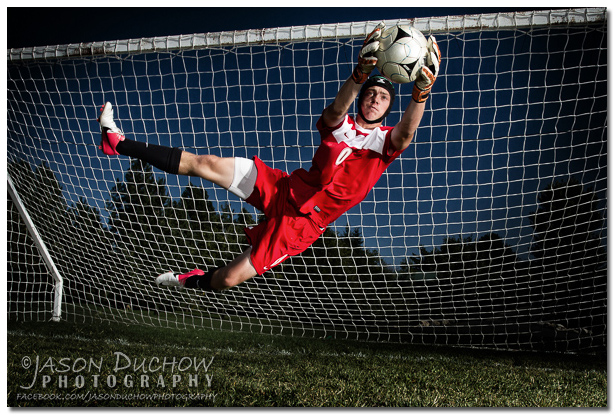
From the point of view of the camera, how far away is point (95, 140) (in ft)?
14.9

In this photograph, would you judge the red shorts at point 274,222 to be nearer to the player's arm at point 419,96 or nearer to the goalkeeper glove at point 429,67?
the player's arm at point 419,96

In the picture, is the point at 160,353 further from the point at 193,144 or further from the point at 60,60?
the point at 60,60

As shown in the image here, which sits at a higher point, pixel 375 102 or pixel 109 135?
pixel 109 135

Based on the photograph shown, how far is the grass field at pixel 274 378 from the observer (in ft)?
10.1

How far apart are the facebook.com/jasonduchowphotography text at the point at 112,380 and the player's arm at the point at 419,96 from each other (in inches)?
90.7

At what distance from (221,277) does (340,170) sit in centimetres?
116

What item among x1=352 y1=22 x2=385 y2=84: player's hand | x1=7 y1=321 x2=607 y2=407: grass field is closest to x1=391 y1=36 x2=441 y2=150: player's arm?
x1=352 y1=22 x2=385 y2=84: player's hand

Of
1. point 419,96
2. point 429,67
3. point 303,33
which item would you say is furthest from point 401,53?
point 303,33

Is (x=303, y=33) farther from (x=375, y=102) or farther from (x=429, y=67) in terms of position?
(x=429, y=67)

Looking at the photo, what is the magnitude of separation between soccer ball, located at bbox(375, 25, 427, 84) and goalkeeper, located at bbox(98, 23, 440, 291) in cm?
25

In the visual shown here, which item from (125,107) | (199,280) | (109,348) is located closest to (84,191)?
(125,107)

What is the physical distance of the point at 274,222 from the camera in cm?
305

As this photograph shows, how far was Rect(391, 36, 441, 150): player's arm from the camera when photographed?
7.55ft

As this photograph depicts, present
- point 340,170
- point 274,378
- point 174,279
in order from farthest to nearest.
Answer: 1. point 274,378
2. point 174,279
3. point 340,170
